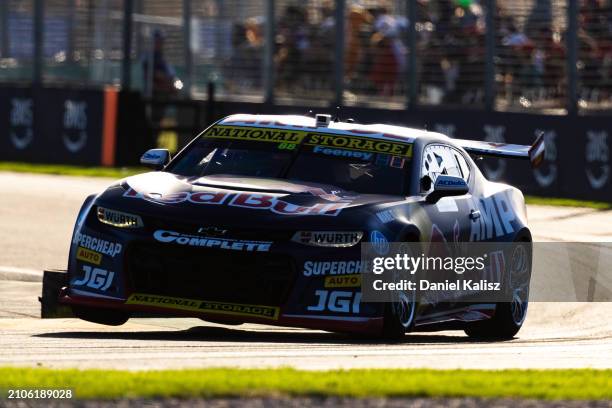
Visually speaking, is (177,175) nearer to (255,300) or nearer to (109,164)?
(255,300)

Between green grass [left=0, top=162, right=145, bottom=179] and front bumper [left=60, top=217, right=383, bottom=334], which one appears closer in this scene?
front bumper [left=60, top=217, right=383, bottom=334]

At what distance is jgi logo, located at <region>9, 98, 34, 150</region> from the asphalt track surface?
11.2m

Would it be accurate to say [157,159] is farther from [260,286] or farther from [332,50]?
[332,50]

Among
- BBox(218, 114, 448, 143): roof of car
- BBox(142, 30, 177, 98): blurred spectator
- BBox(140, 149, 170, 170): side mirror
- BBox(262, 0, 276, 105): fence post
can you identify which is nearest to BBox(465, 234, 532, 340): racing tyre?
BBox(218, 114, 448, 143): roof of car

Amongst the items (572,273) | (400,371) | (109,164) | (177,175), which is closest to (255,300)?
(177,175)

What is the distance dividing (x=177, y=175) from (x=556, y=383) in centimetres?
394

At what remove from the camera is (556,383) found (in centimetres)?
689

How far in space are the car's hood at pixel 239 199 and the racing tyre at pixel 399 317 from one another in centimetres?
55

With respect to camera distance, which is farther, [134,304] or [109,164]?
[109,164]

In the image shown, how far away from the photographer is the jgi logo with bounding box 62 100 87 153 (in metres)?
26.0

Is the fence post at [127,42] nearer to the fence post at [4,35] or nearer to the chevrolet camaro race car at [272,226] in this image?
the fence post at [4,35]

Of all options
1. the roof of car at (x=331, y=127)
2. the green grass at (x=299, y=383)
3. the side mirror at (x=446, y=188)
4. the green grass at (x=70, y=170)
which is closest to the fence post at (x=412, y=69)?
the green grass at (x=70, y=170)

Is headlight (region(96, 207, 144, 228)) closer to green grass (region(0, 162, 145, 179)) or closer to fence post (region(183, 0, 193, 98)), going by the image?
green grass (region(0, 162, 145, 179))

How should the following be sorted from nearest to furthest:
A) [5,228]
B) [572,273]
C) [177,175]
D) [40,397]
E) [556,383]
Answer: [40,397] < [556,383] < [177,175] < [572,273] < [5,228]
